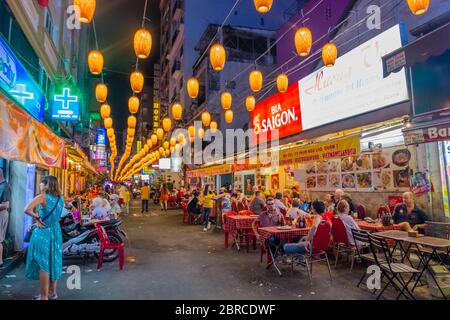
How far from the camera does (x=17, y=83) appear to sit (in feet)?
24.3

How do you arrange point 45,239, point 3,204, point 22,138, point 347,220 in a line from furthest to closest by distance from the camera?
point 347,220 < point 3,204 < point 22,138 < point 45,239

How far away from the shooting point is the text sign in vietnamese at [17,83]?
20.9 ft

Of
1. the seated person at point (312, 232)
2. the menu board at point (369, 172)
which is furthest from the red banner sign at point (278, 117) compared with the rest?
the seated person at point (312, 232)

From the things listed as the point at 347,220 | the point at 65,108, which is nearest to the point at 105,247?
the point at 347,220

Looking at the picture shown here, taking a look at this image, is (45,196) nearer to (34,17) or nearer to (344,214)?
(344,214)

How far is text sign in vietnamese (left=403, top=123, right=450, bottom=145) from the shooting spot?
19.3ft

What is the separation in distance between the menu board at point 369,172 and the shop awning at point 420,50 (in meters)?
2.88

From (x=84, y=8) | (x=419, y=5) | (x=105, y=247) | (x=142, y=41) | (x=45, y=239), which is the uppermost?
(x=142, y=41)

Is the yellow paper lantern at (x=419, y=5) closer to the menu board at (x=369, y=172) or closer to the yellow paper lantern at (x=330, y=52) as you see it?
the yellow paper lantern at (x=330, y=52)

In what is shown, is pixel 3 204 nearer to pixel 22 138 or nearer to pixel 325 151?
pixel 22 138

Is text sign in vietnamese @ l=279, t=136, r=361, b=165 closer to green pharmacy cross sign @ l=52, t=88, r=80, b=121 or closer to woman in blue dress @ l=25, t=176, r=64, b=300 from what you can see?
woman in blue dress @ l=25, t=176, r=64, b=300

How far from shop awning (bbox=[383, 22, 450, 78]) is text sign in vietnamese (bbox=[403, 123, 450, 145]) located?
1.57m

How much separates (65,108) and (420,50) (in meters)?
11.9

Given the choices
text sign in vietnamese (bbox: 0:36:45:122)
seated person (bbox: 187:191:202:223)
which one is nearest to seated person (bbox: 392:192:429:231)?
seated person (bbox: 187:191:202:223)
